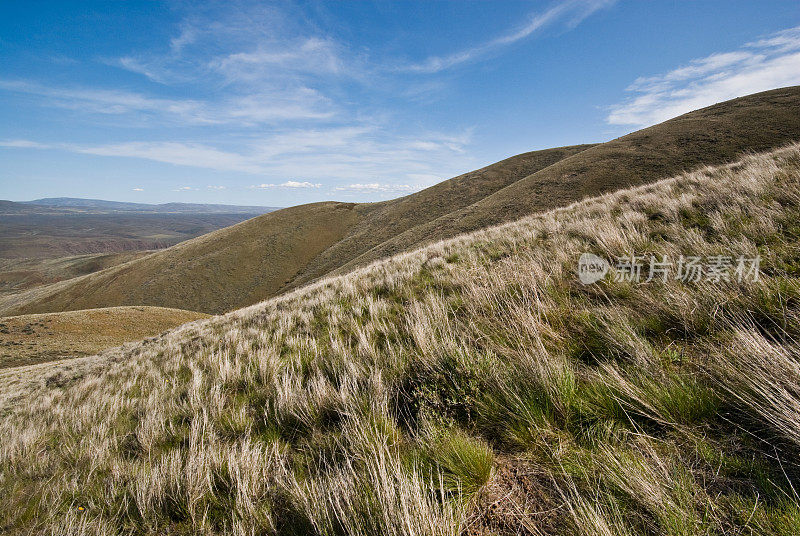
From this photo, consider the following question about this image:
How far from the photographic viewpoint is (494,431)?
6.44 ft

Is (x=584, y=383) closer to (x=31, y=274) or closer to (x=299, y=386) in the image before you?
(x=299, y=386)

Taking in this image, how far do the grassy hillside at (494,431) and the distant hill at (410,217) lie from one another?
93.5 feet

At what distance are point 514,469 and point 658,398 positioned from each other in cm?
94

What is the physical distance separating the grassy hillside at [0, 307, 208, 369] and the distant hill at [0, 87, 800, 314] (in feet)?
63.9

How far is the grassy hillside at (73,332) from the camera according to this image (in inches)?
857

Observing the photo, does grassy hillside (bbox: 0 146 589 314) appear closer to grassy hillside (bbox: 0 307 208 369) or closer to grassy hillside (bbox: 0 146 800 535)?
grassy hillside (bbox: 0 307 208 369)

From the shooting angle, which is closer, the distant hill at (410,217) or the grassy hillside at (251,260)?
the distant hill at (410,217)

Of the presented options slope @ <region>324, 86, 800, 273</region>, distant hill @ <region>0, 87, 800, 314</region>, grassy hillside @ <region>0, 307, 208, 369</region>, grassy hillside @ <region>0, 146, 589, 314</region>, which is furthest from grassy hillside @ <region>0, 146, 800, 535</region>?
grassy hillside @ <region>0, 146, 589, 314</region>

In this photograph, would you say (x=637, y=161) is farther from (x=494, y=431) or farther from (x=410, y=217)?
(x=494, y=431)

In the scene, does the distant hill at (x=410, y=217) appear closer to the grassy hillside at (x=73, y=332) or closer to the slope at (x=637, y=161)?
the slope at (x=637, y=161)

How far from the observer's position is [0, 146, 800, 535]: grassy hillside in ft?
4.30

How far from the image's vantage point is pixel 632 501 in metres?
1.25

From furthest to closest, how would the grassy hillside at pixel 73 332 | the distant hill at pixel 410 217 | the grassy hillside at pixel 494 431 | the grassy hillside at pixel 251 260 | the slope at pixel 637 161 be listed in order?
the grassy hillside at pixel 251 260
the distant hill at pixel 410 217
the slope at pixel 637 161
the grassy hillside at pixel 73 332
the grassy hillside at pixel 494 431

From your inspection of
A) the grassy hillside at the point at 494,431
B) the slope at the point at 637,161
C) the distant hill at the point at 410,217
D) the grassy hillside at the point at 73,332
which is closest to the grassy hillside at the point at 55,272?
the distant hill at the point at 410,217
